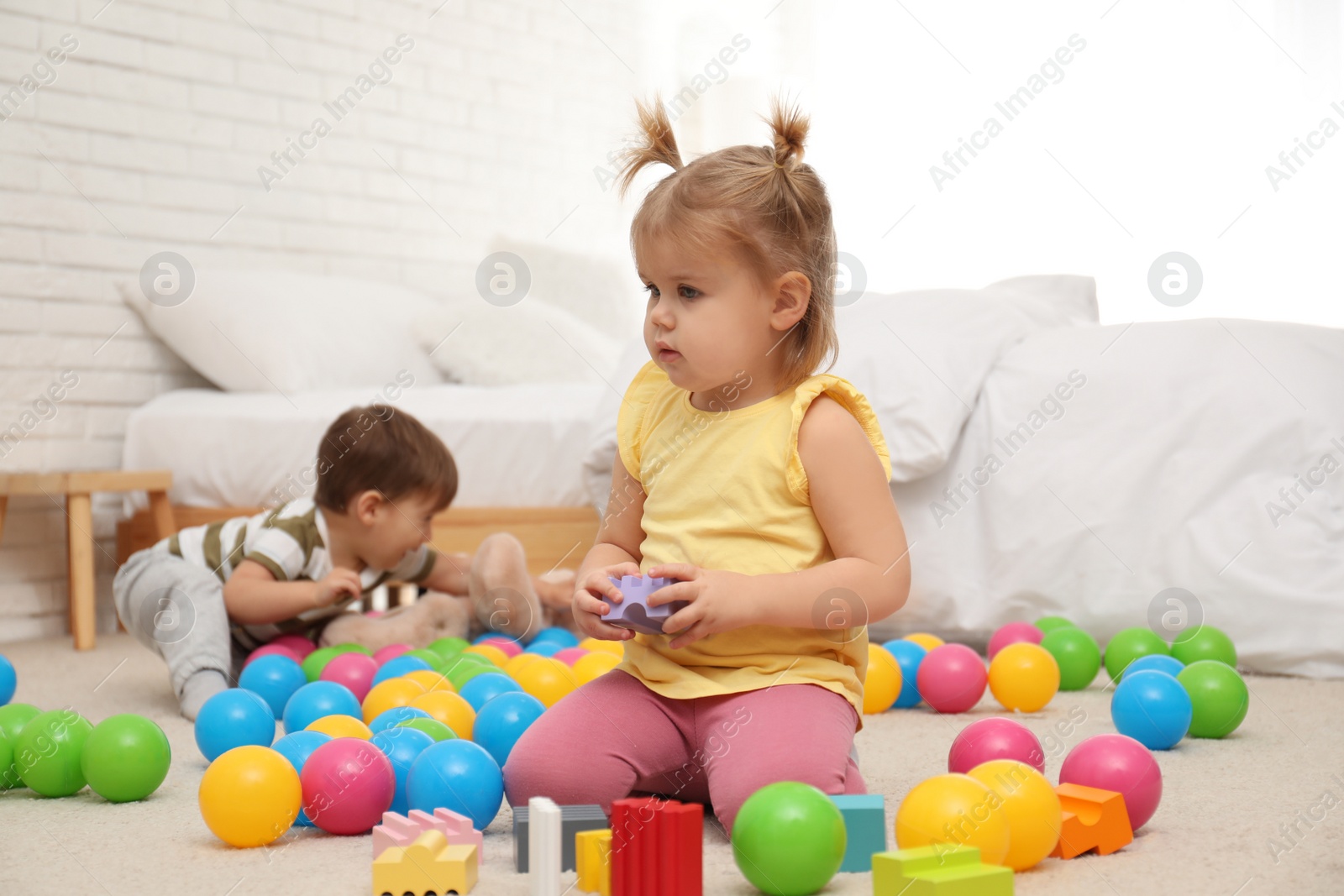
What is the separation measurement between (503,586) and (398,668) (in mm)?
414

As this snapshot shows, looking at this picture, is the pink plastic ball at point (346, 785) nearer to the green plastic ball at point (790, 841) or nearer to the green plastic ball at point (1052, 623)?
the green plastic ball at point (790, 841)

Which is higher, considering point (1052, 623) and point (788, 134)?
point (788, 134)

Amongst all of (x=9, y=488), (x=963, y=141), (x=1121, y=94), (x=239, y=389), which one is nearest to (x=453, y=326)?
(x=239, y=389)

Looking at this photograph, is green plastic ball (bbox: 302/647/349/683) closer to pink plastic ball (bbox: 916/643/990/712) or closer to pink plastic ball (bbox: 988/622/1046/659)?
pink plastic ball (bbox: 916/643/990/712)

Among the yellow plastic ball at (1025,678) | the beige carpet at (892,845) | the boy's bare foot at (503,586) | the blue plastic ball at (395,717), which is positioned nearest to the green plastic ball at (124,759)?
the beige carpet at (892,845)

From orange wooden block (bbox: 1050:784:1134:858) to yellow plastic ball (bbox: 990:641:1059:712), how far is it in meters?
0.58

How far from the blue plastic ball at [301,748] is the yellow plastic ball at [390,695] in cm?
26

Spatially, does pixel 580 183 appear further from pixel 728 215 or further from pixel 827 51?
pixel 728 215

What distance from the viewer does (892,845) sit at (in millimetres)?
999

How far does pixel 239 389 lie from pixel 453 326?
0.55 metres

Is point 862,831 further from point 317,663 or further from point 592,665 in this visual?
point 317,663

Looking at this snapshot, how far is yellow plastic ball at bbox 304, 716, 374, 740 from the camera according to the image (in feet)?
4.30

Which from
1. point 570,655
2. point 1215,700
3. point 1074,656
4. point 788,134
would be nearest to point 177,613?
point 570,655

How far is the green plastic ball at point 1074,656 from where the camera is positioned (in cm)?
174
